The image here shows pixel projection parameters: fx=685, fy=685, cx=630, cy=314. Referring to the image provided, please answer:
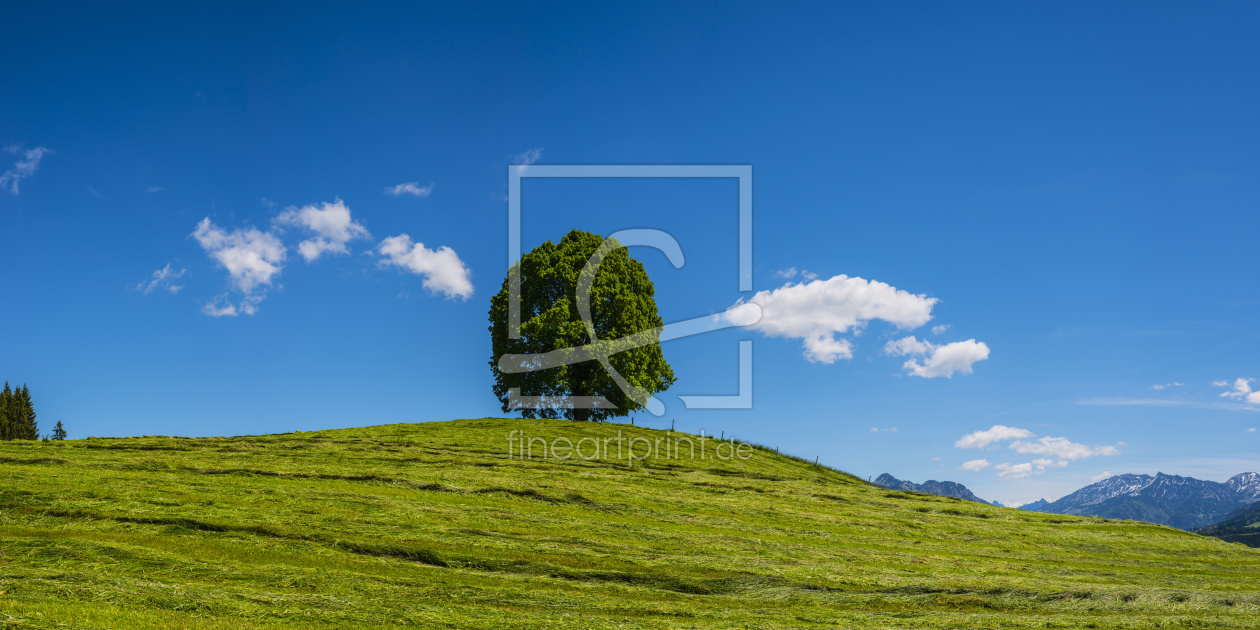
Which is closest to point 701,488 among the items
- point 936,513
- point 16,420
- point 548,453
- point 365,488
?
point 548,453

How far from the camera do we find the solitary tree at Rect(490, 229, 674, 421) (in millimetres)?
56469

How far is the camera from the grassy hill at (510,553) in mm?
16906

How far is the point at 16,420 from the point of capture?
97.6 meters

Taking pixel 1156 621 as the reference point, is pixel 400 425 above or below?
above

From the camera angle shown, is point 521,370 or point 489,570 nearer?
point 489,570

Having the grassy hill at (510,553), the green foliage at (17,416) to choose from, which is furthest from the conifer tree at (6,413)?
the grassy hill at (510,553)

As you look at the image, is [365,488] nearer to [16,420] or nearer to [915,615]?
[915,615]

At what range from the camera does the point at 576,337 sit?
5597cm

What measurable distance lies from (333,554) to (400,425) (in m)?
33.9

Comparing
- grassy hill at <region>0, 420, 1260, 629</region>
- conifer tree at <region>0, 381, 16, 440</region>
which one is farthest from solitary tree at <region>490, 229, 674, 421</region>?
conifer tree at <region>0, 381, 16, 440</region>

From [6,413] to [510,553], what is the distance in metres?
111

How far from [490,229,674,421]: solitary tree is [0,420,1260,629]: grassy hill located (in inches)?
713

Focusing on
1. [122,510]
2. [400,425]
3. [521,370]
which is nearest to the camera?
[122,510]

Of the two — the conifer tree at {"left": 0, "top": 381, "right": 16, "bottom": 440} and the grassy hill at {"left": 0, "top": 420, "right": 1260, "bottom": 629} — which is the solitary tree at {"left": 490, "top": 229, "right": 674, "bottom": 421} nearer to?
the grassy hill at {"left": 0, "top": 420, "right": 1260, "bottom": 629}
